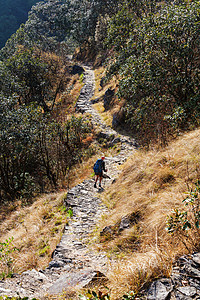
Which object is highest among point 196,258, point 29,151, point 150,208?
point 29,151

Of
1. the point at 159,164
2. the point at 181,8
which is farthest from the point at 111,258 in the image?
the point at 181,8

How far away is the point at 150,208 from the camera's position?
540 centimetres

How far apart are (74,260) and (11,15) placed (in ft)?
389

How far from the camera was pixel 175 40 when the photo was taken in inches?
384

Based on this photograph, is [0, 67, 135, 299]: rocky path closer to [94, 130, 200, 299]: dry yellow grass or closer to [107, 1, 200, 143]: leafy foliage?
[94, 130, 200, 299]: dry yellow grass

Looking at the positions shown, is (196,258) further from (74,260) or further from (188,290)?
(74,260)

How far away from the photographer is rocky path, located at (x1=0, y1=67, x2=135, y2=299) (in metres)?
3.56

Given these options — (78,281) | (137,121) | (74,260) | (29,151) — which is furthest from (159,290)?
(29,151)

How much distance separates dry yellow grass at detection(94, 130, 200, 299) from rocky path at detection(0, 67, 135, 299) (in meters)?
0.41

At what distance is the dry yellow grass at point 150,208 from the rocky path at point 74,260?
0.41 metres

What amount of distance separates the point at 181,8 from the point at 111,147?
9.13m

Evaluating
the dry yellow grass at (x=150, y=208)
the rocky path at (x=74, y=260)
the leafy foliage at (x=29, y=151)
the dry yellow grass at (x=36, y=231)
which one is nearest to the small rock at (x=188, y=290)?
the dry yellow grass at (x=150, y=208)

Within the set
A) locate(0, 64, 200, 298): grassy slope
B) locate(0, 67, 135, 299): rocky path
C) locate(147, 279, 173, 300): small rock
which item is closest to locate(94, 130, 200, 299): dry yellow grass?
locate(0, 64, 200, 298): grassy slope

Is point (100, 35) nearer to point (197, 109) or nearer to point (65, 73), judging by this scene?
point (65, 73)
